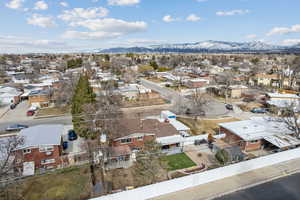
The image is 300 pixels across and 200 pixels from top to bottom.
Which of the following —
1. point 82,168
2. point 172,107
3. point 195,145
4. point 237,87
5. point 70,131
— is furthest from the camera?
point 237,87

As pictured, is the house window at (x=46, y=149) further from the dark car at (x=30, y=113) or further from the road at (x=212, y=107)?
the road at (x=212, y=107)

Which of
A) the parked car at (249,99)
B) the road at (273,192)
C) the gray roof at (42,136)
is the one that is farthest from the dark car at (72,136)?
the parked car at (249,99)

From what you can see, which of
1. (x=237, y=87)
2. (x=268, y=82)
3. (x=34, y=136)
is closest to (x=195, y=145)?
(x=34, y=136)

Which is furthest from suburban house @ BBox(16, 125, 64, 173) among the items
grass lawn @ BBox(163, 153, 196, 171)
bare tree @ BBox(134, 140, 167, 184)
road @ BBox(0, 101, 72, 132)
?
grass lawn @ BBox(163, 153, 196, 171)

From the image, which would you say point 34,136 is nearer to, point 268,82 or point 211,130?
point 211,130

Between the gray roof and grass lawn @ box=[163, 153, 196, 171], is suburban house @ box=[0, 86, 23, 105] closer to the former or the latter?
the gray roof

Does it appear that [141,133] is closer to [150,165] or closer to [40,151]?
[150,165]
